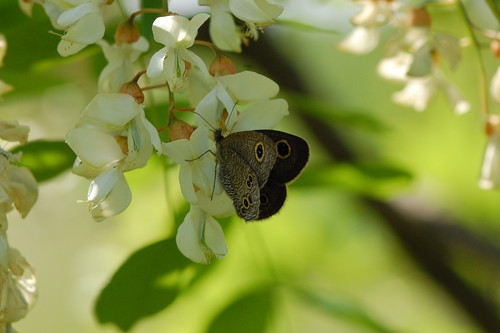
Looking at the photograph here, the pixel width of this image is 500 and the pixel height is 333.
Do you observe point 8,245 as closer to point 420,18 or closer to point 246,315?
point 246,315

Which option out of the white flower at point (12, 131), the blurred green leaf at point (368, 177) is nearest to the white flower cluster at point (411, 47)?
the blurred green leaf at point (368, 177)

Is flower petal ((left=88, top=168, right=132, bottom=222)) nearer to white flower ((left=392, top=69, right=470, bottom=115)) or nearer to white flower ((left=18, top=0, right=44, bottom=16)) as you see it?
white flower ((left=18, top=0, right=44, bottom=16))

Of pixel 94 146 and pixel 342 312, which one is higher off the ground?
pixel 94 146

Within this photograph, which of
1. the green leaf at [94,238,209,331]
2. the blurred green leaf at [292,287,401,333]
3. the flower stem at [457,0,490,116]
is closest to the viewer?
the green leaf at [94,238,209,331]

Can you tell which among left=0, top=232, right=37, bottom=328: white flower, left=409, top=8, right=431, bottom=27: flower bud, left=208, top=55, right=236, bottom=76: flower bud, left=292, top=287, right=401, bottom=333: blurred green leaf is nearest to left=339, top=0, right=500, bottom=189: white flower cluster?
left=409, top=8, right=431, bottom=27: flower bud

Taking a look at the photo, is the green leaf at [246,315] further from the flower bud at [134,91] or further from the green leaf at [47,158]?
the flower bud at [134,91]

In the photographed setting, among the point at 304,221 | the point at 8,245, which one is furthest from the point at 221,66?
the point at 304,221
